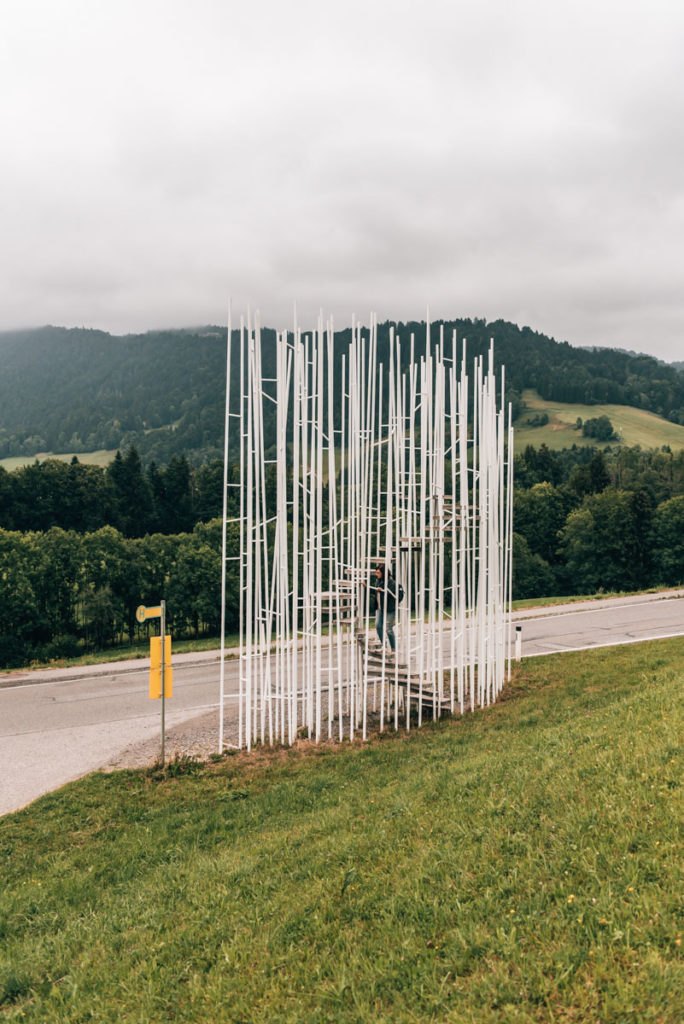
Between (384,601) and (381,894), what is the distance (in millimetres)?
6816

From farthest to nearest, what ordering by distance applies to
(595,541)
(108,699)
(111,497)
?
(111,497) < (595,541) < (108,699)

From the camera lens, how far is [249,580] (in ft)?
32.5

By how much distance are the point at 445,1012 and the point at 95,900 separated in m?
3.83

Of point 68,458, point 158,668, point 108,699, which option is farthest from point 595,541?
point 68,458

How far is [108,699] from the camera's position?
15273 millimetres

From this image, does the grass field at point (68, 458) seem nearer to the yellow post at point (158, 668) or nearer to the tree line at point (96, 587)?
the tree line at point (96, 587)

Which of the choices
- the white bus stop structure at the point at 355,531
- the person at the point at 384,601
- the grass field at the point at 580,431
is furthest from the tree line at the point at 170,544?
the grass field at the point at 580,431

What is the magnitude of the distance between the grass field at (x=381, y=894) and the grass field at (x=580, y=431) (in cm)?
10493

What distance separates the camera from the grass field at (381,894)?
3752mm

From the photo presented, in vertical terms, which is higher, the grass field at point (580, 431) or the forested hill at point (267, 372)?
the forested hill at point (267, 372)

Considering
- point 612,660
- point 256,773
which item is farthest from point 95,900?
point 612,660

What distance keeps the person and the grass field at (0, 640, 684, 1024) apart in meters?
3.48

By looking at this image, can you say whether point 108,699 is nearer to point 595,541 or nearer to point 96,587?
point 96,587

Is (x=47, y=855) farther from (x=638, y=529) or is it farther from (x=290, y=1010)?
(x=638, y=529)
